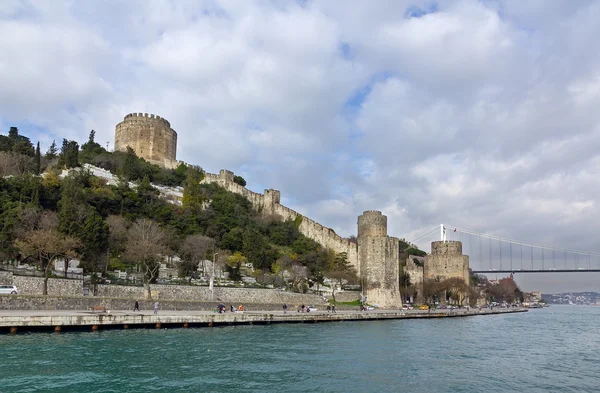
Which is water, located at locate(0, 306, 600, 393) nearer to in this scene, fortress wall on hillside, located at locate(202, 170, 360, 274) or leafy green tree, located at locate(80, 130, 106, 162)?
fortress wall on hillside, located at locate(202, 170, 360, 274)

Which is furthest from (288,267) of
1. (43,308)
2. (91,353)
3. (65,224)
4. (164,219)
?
(91,353)

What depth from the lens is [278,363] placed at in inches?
574

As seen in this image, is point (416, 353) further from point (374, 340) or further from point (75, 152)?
point (75, 152)

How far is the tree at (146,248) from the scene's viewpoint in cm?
2805

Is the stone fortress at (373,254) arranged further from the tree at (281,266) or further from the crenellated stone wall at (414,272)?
the crenellated stone wall at (414,272)

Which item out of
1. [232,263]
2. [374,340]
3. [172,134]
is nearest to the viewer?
[374,340]

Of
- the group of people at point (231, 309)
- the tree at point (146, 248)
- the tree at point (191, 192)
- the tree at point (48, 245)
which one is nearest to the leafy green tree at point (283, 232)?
the tree at point (191, 192)

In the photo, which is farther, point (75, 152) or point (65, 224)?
point (75, 152)

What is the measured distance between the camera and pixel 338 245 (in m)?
48.3

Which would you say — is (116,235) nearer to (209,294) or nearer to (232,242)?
(209,294)

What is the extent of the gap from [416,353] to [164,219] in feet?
84.2

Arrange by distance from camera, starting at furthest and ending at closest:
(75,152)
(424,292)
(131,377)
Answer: (424,292)
(75,152)
(131,377)

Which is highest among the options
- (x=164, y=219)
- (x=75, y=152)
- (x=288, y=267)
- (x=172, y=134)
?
(x=172, y=134)

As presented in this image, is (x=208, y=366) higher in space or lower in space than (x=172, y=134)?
lower
